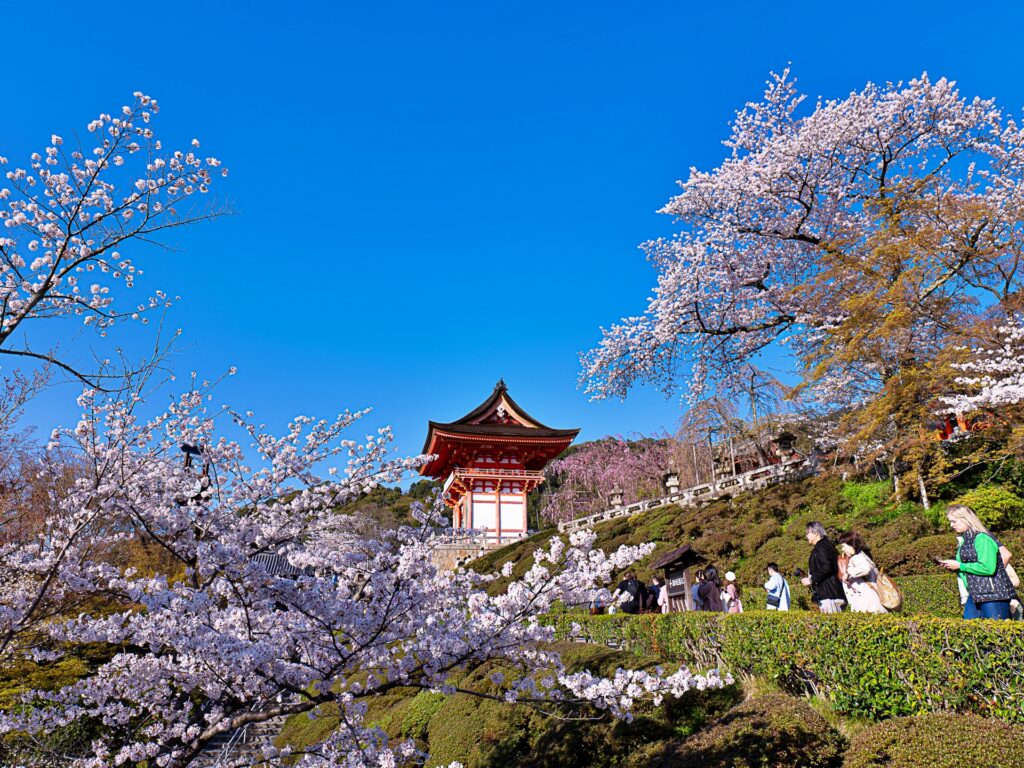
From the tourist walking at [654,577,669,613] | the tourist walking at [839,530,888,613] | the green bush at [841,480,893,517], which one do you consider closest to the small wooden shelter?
the tourist walking at [654,577,669,613]

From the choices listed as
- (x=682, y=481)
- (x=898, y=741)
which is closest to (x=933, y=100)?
(x=898, y=741)

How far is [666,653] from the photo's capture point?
7.77m

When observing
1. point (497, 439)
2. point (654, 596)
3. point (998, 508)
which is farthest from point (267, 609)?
point (497, 439)

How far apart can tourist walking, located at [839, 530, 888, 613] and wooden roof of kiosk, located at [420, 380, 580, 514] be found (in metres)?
22.2

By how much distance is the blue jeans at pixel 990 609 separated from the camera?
496 cm

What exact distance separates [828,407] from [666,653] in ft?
42.7

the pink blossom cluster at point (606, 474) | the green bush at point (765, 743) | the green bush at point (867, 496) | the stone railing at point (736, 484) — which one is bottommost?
the green bush at point (765, 743)

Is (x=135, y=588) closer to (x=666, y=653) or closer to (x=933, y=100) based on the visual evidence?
(x=666, y=653)

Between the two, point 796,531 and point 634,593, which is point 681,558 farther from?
point 796,531

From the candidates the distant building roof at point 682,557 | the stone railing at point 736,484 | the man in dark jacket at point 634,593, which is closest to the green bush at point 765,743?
the distant building roof at point 682,557

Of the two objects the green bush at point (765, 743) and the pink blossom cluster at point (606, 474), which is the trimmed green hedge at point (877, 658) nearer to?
the green bush at point (765, 743)

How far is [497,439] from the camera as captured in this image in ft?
92.7

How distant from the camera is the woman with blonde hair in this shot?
16.3 ft

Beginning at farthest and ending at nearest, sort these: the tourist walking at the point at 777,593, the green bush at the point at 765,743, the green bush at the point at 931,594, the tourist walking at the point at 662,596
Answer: the tourist walking at the point at 662,596 < the green bush at the point at 931,594 < the tourist walking at the point at 777,593 < the green bush at the point at 765,743
